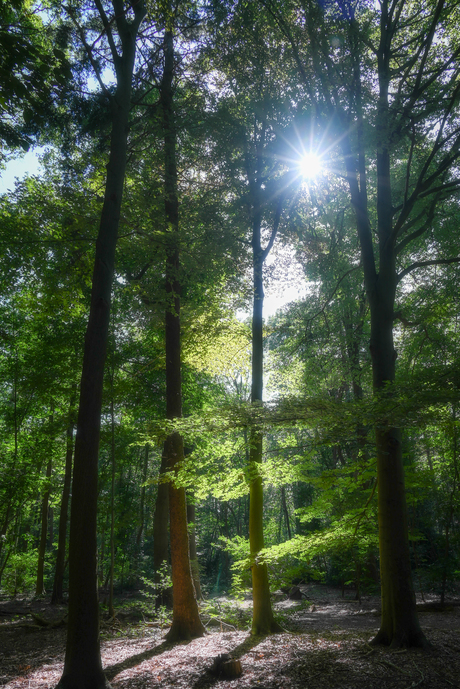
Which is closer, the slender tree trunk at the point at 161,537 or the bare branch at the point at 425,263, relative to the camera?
the bare branch at the point at 425,263

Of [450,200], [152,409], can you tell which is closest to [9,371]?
[152,409]

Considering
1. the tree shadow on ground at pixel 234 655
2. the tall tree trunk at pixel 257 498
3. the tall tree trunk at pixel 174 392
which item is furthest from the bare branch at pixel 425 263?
the tree shadow on ground at pixel 234 655

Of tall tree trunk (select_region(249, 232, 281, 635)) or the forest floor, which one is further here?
tall tree trunk (select_region(249, 232, 281, 635))

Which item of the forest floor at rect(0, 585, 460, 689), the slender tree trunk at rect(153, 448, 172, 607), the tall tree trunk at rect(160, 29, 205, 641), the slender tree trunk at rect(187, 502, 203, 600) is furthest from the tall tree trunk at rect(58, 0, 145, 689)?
the slender tree trunk at rect(153, 448, 172, 607)

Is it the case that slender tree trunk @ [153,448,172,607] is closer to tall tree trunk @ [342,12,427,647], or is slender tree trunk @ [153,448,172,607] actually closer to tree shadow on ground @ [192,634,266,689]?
tree shadow on ground @ [192,634,266,689]

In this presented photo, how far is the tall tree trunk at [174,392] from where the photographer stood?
6.70 meters

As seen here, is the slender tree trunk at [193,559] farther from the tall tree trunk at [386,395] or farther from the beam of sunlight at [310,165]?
the beam of sunlight at [310,165]

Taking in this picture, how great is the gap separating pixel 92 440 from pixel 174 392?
323 centimetres

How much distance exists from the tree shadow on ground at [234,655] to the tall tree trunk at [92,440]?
1.10 meters

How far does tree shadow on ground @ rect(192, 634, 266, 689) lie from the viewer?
4.28 meters

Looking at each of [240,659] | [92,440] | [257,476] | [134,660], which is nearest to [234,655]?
[240,659]

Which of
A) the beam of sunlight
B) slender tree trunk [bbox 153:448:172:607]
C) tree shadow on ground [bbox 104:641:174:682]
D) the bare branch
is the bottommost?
tree shadow on ground [bbox 104:641:174:682]

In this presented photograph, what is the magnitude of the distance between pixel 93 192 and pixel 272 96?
388 cm

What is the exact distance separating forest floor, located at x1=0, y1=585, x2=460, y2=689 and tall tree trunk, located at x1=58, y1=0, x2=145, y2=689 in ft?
2.61
